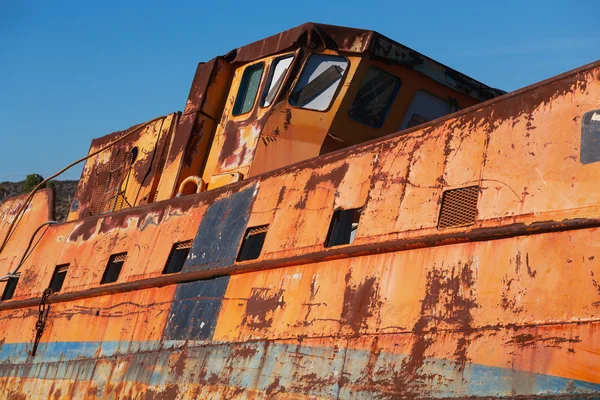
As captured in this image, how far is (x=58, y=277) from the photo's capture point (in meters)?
10.1

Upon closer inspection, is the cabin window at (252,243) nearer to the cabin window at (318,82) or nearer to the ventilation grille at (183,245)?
the ventilation grille at (183,245)

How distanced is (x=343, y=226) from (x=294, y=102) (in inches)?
93.3

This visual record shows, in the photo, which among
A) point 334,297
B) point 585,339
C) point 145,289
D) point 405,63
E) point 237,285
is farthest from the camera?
point 405,63

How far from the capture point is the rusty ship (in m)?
4.97

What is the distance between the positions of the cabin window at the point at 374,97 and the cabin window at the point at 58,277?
377 centimetres

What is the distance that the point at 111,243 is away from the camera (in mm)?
9383

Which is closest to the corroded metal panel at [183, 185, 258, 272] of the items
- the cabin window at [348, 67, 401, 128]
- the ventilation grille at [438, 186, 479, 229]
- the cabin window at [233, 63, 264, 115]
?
the cabin window at [233, 63, 264, 115]

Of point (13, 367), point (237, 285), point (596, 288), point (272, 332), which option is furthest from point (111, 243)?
point (596, 288)

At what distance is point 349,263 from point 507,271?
143 centimetres

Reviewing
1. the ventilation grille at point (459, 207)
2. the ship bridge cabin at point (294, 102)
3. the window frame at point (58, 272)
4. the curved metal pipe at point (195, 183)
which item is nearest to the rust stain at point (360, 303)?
the ventilation grille at point (459, 207)

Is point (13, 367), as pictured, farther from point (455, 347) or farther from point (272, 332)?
point (455, 347)

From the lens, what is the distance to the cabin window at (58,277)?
9.98 metres

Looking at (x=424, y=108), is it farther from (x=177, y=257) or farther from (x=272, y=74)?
(x=177, y=257)

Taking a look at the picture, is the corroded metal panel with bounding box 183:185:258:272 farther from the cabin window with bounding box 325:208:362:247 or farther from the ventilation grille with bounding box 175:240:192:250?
the cabin window with bounding box 325:208:362:247
